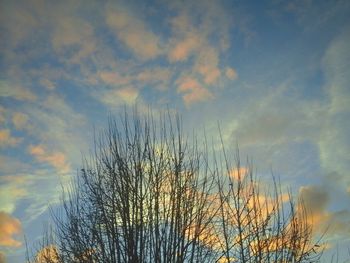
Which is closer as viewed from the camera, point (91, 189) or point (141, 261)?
point (141, 261)

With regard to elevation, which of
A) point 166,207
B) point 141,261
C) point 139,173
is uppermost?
point 139,173

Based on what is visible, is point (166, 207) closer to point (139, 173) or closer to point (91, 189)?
point (139, 173)

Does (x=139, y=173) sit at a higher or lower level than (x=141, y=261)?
higher

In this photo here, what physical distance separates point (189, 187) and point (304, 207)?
4.64 m

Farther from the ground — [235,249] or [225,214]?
[225,214]

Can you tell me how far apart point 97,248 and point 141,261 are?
2042 mm

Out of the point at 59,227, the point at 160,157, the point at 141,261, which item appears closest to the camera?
the point at 141,261

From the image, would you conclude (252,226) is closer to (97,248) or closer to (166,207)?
(166,207)

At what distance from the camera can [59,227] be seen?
10.5 m

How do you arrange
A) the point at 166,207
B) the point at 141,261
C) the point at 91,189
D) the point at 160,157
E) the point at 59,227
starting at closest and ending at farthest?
1. the point at 141,261
2. the point at 166,207
3. the point at 160,157
4. the point at 91,189
5. the point at 59,227

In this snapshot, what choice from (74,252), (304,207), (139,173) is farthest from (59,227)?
(304,207)

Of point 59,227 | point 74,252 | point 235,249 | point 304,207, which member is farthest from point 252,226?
point 59,227

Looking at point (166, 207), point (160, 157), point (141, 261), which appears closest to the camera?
point (141, 261)

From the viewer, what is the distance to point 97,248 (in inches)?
335
